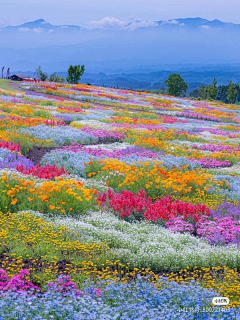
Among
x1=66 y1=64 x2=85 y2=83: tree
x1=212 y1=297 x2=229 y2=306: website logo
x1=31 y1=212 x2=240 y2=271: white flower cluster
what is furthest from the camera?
x1=66 y1=64 x2=85 y2=83: tree

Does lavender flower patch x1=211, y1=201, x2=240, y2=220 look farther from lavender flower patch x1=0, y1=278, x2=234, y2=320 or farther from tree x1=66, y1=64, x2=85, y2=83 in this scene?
tree x1=66, y1=64, x2=85, y2=83

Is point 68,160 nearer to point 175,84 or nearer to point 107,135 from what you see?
point 107,135

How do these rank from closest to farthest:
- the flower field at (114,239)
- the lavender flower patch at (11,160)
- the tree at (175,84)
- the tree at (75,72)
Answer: the flower field at (114,239)
the lavender flower patch at (11,160)
the tree at (75,72)
the tree at (175,84)

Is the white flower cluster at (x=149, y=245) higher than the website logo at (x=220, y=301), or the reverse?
the website logo at (x=220, y=301)

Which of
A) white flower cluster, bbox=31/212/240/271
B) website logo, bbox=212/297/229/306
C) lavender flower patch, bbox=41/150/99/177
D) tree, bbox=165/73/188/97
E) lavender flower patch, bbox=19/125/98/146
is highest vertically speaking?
tree, bbox=165/73/188/97

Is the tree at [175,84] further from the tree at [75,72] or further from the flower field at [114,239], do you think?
the flower field at [114,239]

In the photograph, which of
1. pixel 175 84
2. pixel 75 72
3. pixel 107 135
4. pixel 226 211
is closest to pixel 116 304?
pixel 226 211

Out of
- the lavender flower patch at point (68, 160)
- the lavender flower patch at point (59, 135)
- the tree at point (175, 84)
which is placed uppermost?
the tree at point (175, 84)

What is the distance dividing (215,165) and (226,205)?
21.3 ft

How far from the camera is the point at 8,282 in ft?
17.9

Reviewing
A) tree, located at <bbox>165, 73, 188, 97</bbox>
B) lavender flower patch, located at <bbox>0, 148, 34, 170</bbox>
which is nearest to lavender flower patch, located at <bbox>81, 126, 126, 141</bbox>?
lavender flower patch, located at <bbox>0, 148, 34, 170</bbox>

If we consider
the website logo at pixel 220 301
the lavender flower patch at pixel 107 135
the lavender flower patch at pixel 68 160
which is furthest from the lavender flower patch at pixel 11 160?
the website logo at pixel 220 301

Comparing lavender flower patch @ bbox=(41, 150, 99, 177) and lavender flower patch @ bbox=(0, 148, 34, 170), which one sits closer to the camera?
lavender flower patch @ bbox=(0, 148, 34, 170)

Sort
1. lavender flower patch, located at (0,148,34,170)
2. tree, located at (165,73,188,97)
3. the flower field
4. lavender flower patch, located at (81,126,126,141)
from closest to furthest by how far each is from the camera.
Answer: the flower field
lavender flower patch, located at (0,148,34,170)
lavender flower patch, located at (81,126,126,141)
tree, located at (165,73,188,97)
